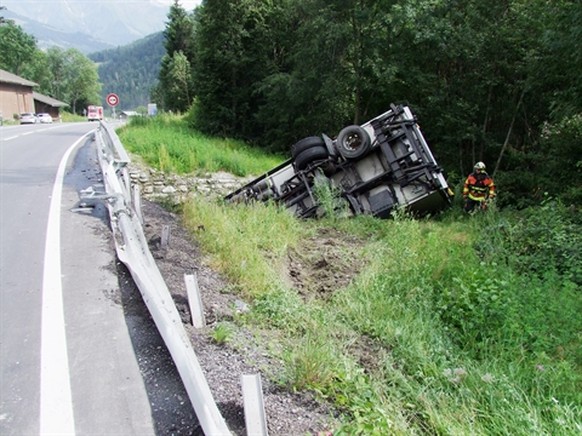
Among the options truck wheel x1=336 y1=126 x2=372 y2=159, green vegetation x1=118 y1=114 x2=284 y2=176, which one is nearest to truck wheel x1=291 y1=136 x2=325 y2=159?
truck wheel x1=336 y1=126 x2=372 y2=159

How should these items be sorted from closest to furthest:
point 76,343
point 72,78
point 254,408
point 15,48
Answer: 1. point 254,408
2. point 76,343
3. point 15,48
4. point 72,78

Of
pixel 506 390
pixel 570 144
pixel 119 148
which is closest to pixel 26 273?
pixel 119 148

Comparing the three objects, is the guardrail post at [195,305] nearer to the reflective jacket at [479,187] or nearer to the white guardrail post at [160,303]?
the white guardrail post at [160,303]

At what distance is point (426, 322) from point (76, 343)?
3.18 meters

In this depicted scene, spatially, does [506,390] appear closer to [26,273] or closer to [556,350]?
[556,350]

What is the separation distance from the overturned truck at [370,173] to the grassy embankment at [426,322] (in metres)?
1.73

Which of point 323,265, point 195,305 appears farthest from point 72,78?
point 195,305

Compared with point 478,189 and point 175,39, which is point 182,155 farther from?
point 175,39

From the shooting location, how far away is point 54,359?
9.54 ft

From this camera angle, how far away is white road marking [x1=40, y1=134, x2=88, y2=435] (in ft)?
7.79

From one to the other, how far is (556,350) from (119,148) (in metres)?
6.59

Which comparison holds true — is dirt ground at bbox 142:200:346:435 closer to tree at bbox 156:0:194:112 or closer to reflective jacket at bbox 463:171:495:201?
reflective jacket at bbox 463:171:495:201

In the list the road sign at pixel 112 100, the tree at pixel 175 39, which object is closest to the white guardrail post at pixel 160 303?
the road sign at pixel 112 100

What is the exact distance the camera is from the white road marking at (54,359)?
238 centimetres
